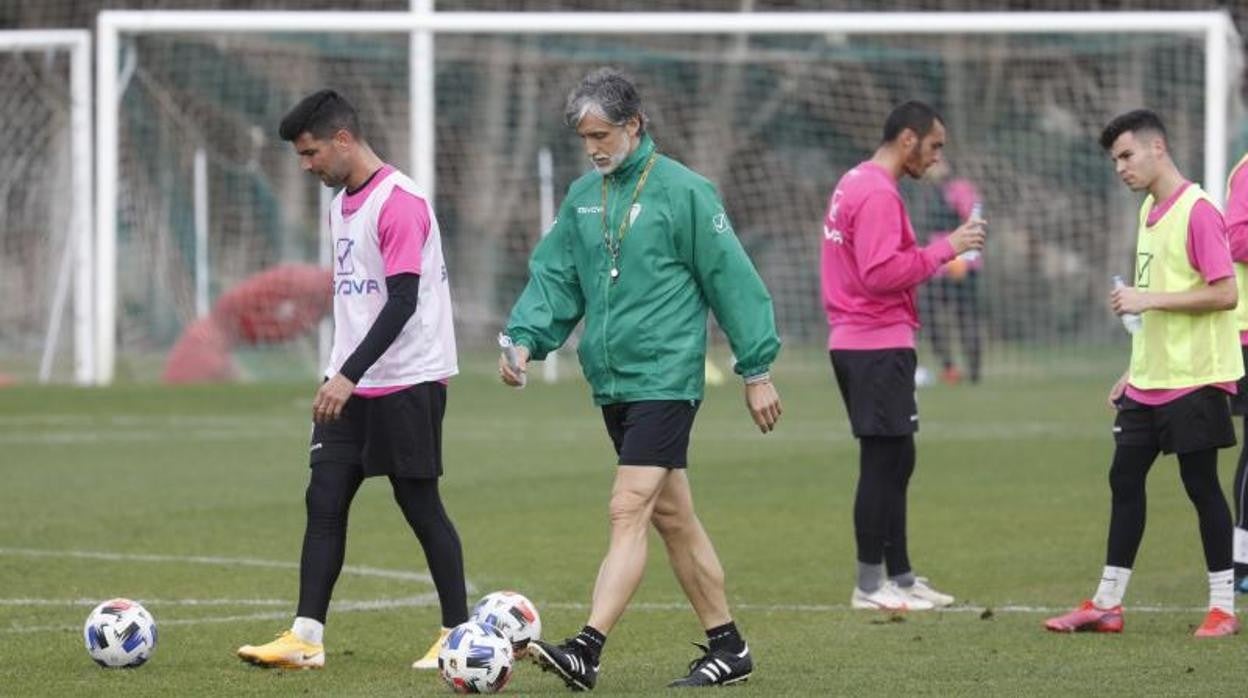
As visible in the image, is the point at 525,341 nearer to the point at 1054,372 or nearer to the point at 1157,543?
the point at 1157,543

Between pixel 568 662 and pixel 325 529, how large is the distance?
4.32ft

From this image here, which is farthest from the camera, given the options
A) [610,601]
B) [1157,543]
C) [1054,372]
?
[1054,372]

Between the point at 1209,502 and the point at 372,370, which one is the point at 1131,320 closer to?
the point at 1209,502

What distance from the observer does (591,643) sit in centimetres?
732

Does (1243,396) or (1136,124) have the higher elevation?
(1136,124)

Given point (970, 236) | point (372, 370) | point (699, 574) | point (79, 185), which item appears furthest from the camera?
point (79, 185)

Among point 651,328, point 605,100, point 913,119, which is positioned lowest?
point 651,328

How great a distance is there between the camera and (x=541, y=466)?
15859 mm

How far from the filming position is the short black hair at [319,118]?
26.4 feet

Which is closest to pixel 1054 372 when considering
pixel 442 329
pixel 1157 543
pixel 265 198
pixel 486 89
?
pixel 486 89

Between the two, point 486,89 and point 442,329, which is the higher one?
point 486,89

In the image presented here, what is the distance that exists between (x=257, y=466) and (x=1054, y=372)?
1178 cm

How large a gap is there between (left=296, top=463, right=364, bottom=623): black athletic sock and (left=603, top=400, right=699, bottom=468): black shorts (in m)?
1.13

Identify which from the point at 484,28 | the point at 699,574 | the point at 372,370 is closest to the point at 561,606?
the point at 372,370
